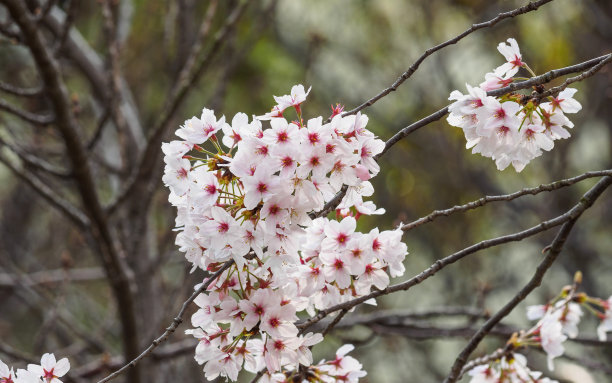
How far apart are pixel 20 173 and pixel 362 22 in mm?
5449

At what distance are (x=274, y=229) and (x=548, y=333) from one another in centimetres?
114

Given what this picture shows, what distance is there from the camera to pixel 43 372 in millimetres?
1711

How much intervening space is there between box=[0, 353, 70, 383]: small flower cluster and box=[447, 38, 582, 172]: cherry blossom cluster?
1.19 meters

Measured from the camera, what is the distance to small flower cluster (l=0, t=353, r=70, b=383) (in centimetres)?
165

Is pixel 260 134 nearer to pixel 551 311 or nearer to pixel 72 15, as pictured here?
pixel 551 311

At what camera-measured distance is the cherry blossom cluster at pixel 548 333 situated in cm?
213

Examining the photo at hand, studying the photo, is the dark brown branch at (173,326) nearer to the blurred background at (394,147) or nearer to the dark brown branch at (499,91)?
the dark brown branch at (499,91)

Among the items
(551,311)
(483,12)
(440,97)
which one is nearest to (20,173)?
(551,311)

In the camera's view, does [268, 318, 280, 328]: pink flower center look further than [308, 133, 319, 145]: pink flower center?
Yes

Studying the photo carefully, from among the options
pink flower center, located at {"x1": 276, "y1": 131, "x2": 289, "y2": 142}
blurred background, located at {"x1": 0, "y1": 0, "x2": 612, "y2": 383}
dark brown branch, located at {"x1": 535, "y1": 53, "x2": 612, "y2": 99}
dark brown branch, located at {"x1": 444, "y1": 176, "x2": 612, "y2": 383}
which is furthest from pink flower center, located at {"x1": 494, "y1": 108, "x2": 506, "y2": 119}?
blurred background, located at {"x1": 0, "y1": 0, "x2": 612, "y2": 383}

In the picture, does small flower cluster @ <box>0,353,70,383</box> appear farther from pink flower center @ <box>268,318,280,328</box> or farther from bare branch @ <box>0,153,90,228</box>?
bare branch @ <box>0,153,90,228</box>

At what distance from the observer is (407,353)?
7648 millimetres

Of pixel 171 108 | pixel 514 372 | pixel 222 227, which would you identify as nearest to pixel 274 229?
pixel 222 227

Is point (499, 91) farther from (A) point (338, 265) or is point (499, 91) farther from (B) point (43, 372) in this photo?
(B) point (43, 372)
